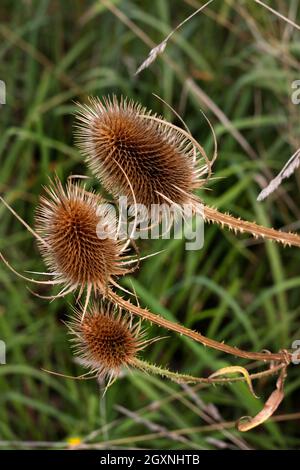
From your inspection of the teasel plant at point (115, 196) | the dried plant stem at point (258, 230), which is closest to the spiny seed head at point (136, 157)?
the teasel plant at point (115, 196)

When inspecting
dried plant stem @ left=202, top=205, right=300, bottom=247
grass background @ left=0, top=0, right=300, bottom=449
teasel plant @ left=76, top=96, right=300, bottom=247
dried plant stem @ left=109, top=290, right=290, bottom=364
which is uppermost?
grass background @ left=0, top=0, right=300, bottom=449

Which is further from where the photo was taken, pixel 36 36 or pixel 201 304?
pixel 36 36

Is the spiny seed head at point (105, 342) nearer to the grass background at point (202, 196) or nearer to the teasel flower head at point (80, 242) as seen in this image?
the teasel flower head at point (80, 242)

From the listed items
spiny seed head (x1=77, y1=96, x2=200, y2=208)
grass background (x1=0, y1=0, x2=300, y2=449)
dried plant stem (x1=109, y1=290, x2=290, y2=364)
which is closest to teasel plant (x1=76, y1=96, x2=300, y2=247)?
spiny seed head (x1=77, y1=96, x2=200, y2=208)

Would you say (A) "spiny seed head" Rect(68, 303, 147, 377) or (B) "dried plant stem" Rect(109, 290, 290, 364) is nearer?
(B) "dried plant stem" Rect(109, 290, 290, 364)

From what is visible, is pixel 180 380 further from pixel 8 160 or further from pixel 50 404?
pixel 8 160

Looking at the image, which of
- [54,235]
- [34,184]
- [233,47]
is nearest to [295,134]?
[233,47]

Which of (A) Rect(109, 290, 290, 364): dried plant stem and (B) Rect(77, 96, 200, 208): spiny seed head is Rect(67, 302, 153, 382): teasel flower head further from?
(B) Rect(77, 96, 200, 208): spiny seed head
